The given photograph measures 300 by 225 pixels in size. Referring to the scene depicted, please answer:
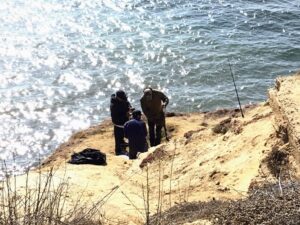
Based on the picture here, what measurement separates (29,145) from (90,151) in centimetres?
335

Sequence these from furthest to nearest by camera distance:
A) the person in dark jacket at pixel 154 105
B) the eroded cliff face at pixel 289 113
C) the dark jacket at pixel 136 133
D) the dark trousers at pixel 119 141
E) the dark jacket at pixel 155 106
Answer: the dark trousers at pixel 119 141
the dark jacket at pixel 155 106
the person in dark jacket at pixel 154 105
the dark jacket at pixel 136 133
the eroded cliff face at pixel 289 113

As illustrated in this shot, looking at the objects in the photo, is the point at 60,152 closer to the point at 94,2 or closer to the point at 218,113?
the point at 218,113

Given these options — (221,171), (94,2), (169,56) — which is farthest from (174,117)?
(94,2)

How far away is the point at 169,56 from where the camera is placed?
1994cm

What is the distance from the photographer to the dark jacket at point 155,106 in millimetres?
11945

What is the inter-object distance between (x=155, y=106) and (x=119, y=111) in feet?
2.89

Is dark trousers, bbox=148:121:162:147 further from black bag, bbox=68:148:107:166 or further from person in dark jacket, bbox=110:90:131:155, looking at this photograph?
black bag, bbox=68:148:107:166

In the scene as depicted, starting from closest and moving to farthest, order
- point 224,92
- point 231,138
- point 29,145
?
1. point 231,138
2. point 29,145
3. point 224,92

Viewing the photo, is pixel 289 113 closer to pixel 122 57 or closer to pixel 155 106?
pixel 155 106

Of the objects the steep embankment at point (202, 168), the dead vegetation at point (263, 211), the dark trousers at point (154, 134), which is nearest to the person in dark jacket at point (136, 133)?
the steep embankment at point (202, 168)

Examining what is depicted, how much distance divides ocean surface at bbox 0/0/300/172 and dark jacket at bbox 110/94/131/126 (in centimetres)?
243

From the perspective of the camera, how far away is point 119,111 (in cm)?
1238

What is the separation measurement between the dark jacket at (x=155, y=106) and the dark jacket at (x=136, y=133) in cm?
70

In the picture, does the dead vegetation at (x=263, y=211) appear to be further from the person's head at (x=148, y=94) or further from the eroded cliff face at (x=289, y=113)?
the person's head at (x=148, y=94)
